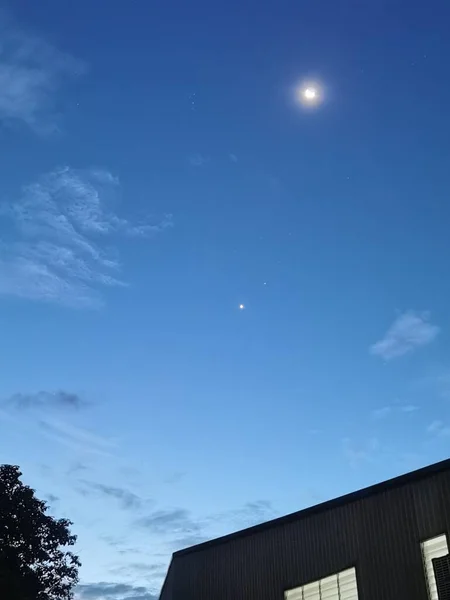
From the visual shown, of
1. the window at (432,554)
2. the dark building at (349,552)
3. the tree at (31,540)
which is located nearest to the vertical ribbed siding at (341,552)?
the dark building at (349,552)

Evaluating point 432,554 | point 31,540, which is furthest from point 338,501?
point 31,540

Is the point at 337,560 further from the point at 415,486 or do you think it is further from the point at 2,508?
the point at 2,508

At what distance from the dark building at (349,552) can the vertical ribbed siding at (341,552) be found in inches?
1.3

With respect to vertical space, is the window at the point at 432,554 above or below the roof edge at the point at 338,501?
below

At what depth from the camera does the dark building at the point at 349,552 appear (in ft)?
70.0

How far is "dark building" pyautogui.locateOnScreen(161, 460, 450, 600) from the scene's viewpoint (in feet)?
70.0

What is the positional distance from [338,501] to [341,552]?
76.2 inches

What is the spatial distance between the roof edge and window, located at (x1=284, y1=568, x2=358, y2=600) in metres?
2.62

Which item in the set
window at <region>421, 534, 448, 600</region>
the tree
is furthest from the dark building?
the tree

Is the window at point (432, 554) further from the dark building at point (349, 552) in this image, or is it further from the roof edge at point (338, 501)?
the roof edge at point (338, 501)

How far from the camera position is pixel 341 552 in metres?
24.0

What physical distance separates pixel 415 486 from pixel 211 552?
11924 millimetres

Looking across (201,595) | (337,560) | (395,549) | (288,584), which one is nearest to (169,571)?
(201,595)

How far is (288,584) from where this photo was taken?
83.6 feet
